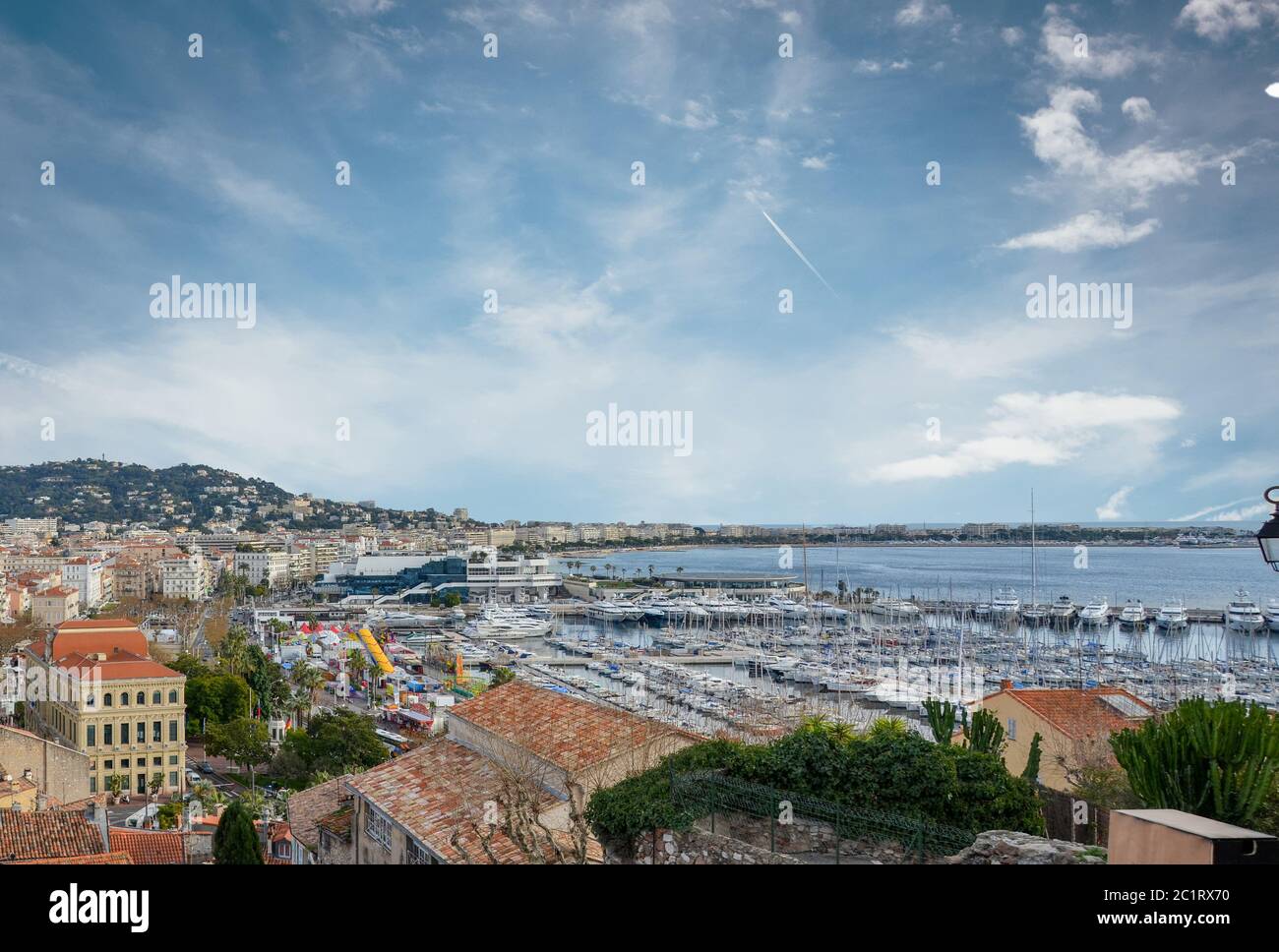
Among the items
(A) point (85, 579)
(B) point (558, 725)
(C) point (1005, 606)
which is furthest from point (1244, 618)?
(A) point (85, 579)

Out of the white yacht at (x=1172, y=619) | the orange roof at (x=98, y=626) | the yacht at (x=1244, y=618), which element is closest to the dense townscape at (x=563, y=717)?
the orange roof at (x=98, y=626)

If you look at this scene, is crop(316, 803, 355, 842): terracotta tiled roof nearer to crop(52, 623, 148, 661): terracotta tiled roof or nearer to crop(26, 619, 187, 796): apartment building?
crop(26, 619, 187, 796): apartment building

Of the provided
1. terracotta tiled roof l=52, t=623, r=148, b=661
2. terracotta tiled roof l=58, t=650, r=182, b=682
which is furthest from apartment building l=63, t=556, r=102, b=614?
terracotta tiled roof l=58, t=650, r=182, b=682

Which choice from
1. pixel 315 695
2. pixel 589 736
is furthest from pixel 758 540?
pixel 589 736

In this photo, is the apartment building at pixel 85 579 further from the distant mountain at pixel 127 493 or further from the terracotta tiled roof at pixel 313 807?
the terracotta tiled roof at pixel 313 807
